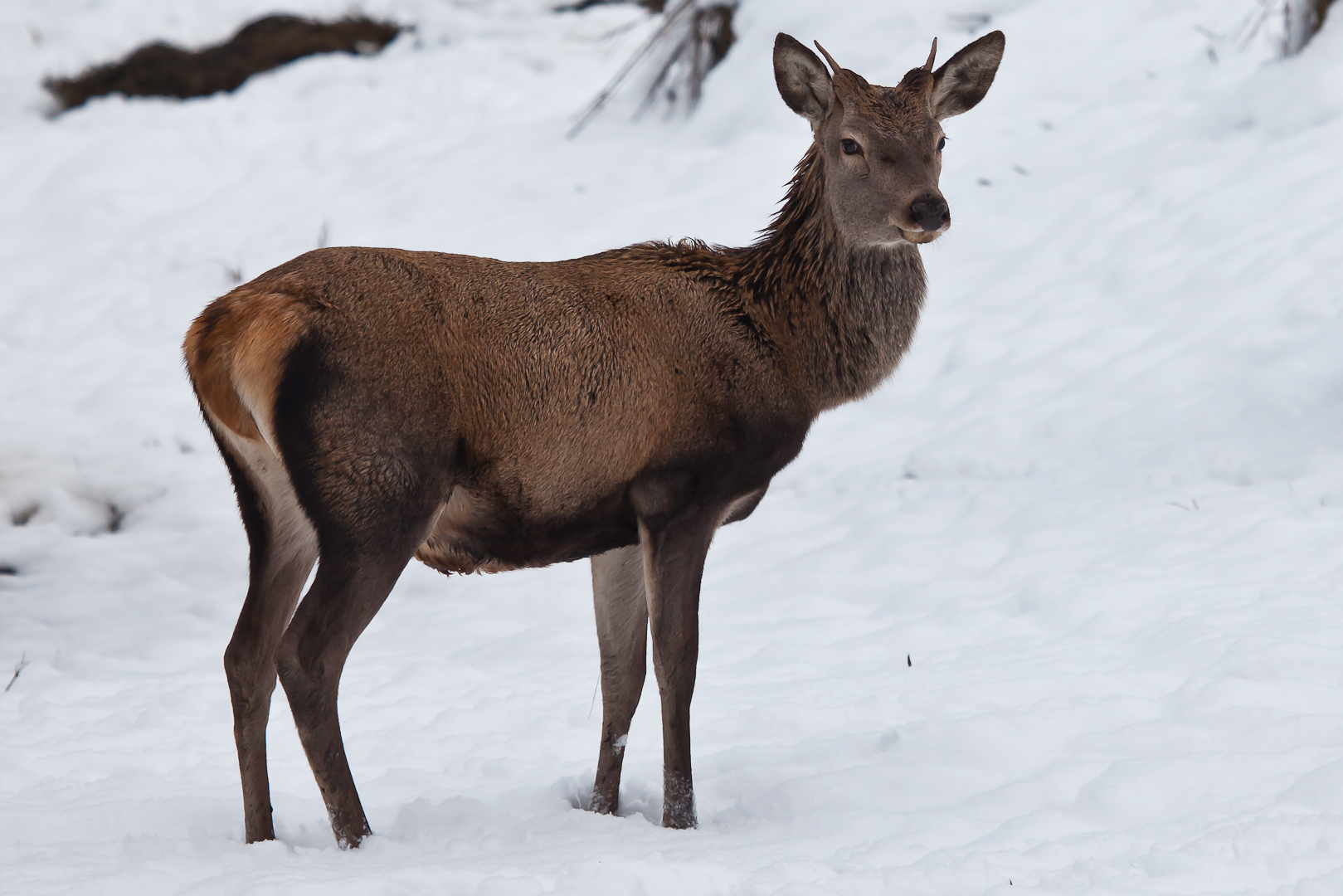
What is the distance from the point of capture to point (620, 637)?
15.8 ft

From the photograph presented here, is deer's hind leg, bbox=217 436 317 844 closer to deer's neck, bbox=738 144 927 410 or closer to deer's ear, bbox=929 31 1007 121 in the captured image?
deer's neck, bbox=738 144 927 410

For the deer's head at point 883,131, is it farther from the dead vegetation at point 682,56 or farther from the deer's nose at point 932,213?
the dead vegetation at point 682,56

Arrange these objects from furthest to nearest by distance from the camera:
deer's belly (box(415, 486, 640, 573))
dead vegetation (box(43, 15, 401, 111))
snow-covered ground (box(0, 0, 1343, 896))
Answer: dead vegetation (box(43, 15, 401, 111))
deer's belly (box(415, 486, 640, 573))
snow-covered ground (box(0, 0, 1343, 896))

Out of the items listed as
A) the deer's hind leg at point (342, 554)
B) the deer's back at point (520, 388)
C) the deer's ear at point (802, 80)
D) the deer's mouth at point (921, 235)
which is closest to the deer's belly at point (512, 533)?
the deer's back at point (520, 388)

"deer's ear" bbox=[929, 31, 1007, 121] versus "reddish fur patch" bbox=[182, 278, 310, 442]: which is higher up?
"deer's ear" bbox=[929, 31, 1007, 121]

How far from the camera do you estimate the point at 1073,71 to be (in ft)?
36.4

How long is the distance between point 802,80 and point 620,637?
7.26ft

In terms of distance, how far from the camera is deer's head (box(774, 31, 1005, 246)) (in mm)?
4453

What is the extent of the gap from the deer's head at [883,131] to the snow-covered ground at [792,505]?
1891mm

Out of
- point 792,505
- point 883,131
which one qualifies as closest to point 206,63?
point 792,505

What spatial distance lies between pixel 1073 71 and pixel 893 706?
7756mm

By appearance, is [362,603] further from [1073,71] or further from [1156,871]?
[1073,71]

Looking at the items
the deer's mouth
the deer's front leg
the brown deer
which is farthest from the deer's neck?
the deer's front leg

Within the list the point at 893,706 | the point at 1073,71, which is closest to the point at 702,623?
the point at 893,706
